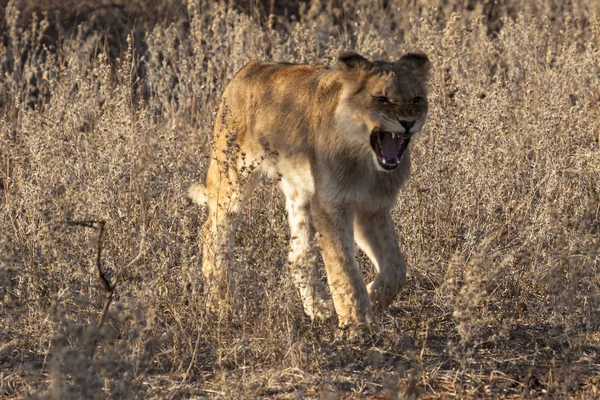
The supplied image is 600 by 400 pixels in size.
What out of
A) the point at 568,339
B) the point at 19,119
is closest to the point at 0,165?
the point at 19,119

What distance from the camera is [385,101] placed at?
541 centimetres

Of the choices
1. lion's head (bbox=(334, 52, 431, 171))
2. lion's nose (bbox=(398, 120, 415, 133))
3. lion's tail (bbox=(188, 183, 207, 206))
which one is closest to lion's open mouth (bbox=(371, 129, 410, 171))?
lion's head (bbox=(334, 52, 431, 171))

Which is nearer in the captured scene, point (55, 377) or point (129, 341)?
point (55, 377)

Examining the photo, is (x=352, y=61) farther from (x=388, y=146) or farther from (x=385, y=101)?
(x=388, y=146)

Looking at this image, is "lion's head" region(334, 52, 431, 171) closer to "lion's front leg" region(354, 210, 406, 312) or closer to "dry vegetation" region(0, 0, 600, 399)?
"lion's front leg" region(354, 210, 406, 312)

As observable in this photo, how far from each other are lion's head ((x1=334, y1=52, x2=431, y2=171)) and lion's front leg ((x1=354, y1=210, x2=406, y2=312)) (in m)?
0.46

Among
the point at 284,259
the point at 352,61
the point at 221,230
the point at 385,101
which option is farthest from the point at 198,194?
the point at 385,101

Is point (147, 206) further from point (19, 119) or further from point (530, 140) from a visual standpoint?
point (530, 140)

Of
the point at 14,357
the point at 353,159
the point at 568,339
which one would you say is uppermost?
the point at 353,159

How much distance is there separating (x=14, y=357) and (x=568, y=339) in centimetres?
277

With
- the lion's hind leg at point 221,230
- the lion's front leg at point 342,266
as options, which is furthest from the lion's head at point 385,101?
the lion's hind leg at point 221,230

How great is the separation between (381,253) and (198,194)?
4.87 ft

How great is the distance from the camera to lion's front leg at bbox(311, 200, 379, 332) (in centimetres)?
542

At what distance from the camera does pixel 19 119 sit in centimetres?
832
